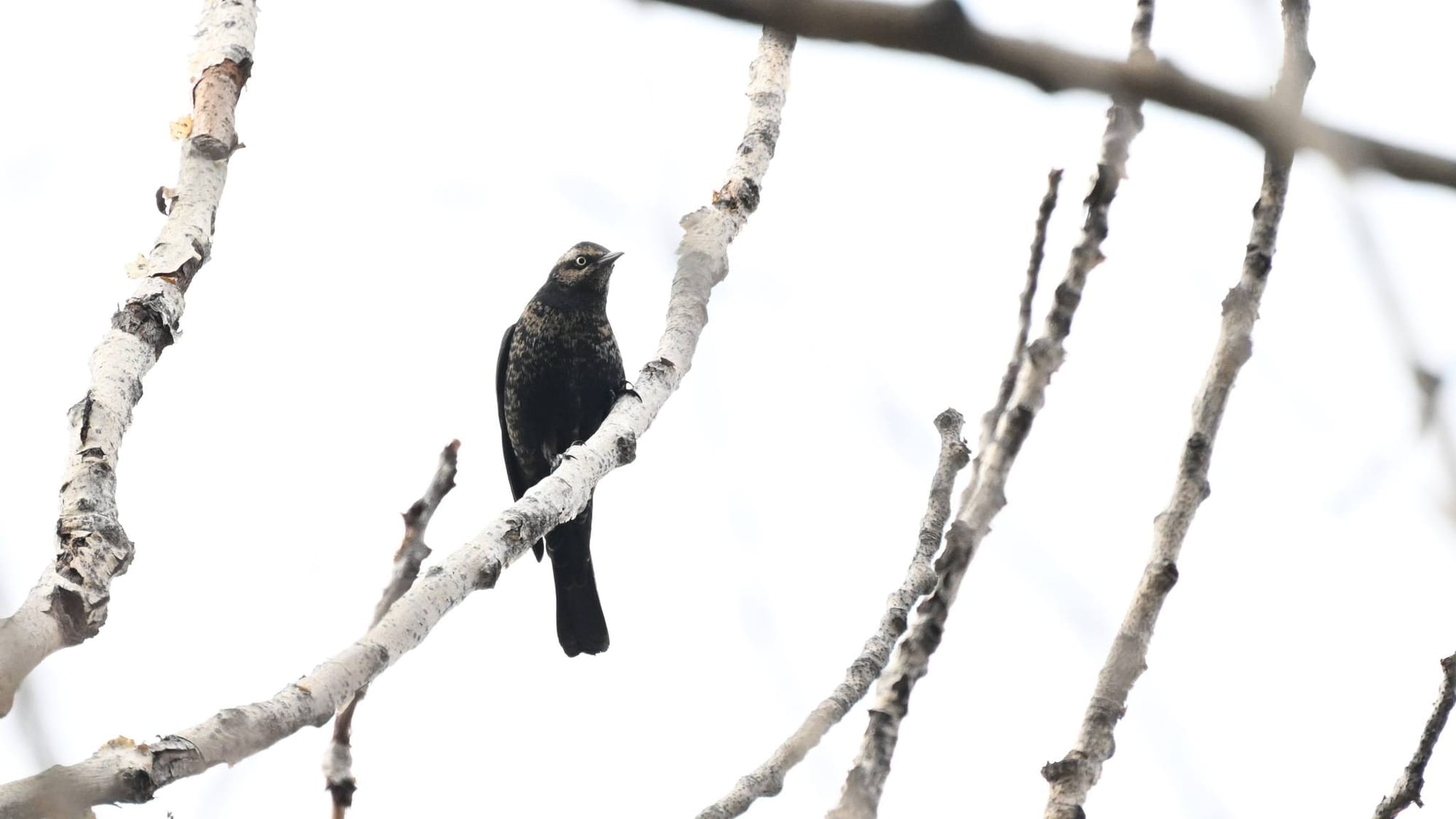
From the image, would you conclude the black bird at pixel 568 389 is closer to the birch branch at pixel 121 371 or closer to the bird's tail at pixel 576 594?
the bird's tail at pixel 576 594

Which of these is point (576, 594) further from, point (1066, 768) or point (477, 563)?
point (1066, 768)

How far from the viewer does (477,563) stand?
3090 millimetres

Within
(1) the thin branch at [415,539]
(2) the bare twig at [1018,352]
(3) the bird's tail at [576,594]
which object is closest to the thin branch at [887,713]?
(2) the bare twig at [1018,352]

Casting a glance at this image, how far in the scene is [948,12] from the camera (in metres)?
1.28

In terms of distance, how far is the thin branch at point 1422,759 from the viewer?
99.0 inches

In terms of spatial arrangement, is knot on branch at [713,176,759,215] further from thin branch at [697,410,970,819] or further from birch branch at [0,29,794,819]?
thin branch at [697,410,970,819]

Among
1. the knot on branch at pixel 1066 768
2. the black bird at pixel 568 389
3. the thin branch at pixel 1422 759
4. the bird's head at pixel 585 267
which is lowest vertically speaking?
the knot on branch at pixel 1066 768

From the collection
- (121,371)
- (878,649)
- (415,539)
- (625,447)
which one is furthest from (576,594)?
(415,539)

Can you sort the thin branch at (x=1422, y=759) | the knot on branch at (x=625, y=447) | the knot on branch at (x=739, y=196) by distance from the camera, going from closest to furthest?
the thin branch at (x=1422, y=759)
the knot on branch at (x=625, y=447)
the knot on branch at (x=739, y=196)

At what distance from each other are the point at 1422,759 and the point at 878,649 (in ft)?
3.52

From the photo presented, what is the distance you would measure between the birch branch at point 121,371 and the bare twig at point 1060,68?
5.34 feet

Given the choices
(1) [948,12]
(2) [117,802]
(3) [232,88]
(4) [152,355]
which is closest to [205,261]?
(4) [152,355]

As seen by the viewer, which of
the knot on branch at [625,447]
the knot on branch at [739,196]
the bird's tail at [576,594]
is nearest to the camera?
the knot on branch at [625,447]

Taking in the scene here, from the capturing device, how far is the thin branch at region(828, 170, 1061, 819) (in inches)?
81.7
